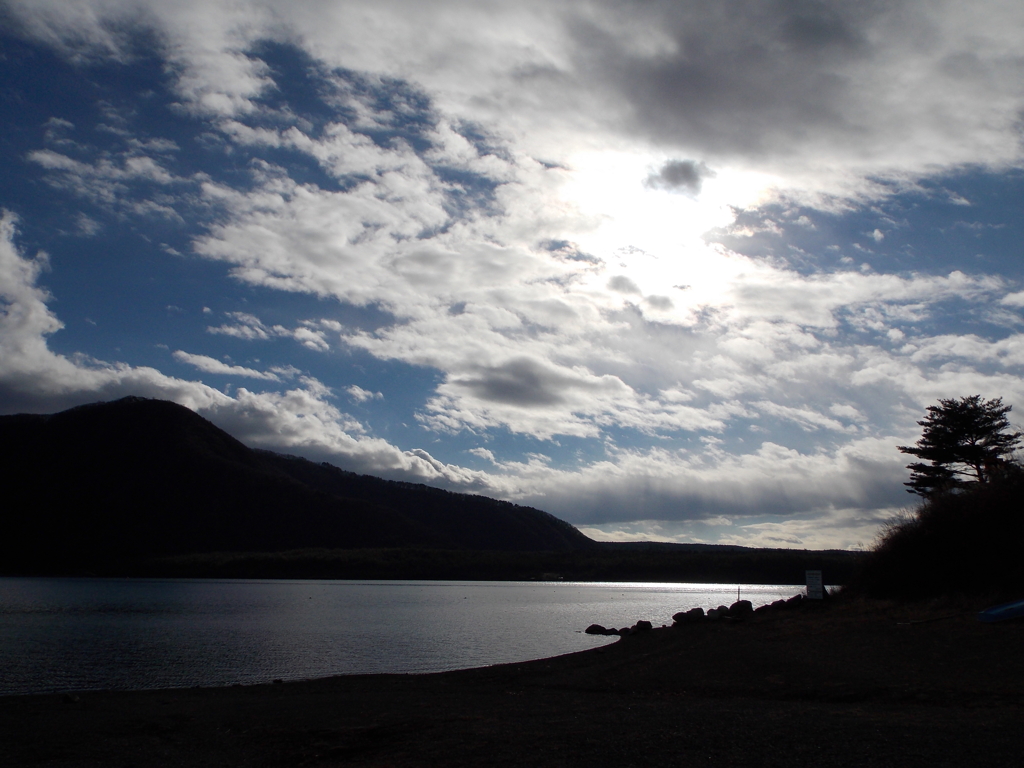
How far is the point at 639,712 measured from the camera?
47.3ft

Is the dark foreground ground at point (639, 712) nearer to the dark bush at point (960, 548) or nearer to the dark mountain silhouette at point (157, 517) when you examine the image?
the dark bush at point (960, 548)

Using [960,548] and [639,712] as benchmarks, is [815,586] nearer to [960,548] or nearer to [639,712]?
[960,548]

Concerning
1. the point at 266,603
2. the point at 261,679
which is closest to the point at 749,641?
the point at 261,679

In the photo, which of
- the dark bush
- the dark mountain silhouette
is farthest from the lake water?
the dark mountain silhouette

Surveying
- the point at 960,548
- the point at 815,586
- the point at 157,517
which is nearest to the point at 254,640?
the point at 815,586

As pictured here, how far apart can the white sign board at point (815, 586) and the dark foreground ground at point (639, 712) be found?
598 centimetres

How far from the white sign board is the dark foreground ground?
235 inches

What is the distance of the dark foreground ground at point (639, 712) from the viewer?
10.6m

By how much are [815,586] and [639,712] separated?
20517 millimetres

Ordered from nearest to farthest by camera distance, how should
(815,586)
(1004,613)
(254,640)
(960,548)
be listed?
(1004,613) → (960,548) → (815,586) → (254,640)

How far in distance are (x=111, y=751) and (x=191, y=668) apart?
56.1 feet

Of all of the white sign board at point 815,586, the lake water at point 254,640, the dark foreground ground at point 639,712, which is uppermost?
the white sign board at point 815,586

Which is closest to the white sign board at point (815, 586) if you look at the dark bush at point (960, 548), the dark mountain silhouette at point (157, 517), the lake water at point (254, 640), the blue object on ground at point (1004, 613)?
the dark bush at point (960, 548)

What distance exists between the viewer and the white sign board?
31.4 m
